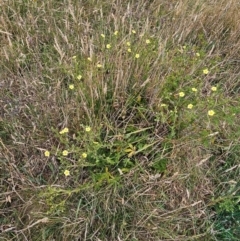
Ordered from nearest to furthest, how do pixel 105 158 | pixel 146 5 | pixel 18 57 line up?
pixel 105 158 < pixel 18 57 < pixel 146 5

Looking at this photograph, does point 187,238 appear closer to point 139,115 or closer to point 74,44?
point 139,115

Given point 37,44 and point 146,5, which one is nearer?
point 37,44

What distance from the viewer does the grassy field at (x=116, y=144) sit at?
164 centimetres

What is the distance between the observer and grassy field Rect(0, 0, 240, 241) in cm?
164

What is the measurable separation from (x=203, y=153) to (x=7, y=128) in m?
0.93

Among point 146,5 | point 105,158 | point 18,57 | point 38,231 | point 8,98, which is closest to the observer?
point 38,231

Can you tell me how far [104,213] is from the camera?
5.44 ft

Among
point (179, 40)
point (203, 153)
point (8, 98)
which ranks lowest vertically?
point (203, 153)

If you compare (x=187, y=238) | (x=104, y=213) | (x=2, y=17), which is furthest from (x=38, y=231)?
(x=2, y=17)

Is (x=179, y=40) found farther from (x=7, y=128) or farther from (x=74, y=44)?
(x=7, y=128)

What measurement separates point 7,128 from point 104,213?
60 centimetres

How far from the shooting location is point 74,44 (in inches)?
84.9

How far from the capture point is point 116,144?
1.73 m

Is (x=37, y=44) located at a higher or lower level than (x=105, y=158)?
higher
